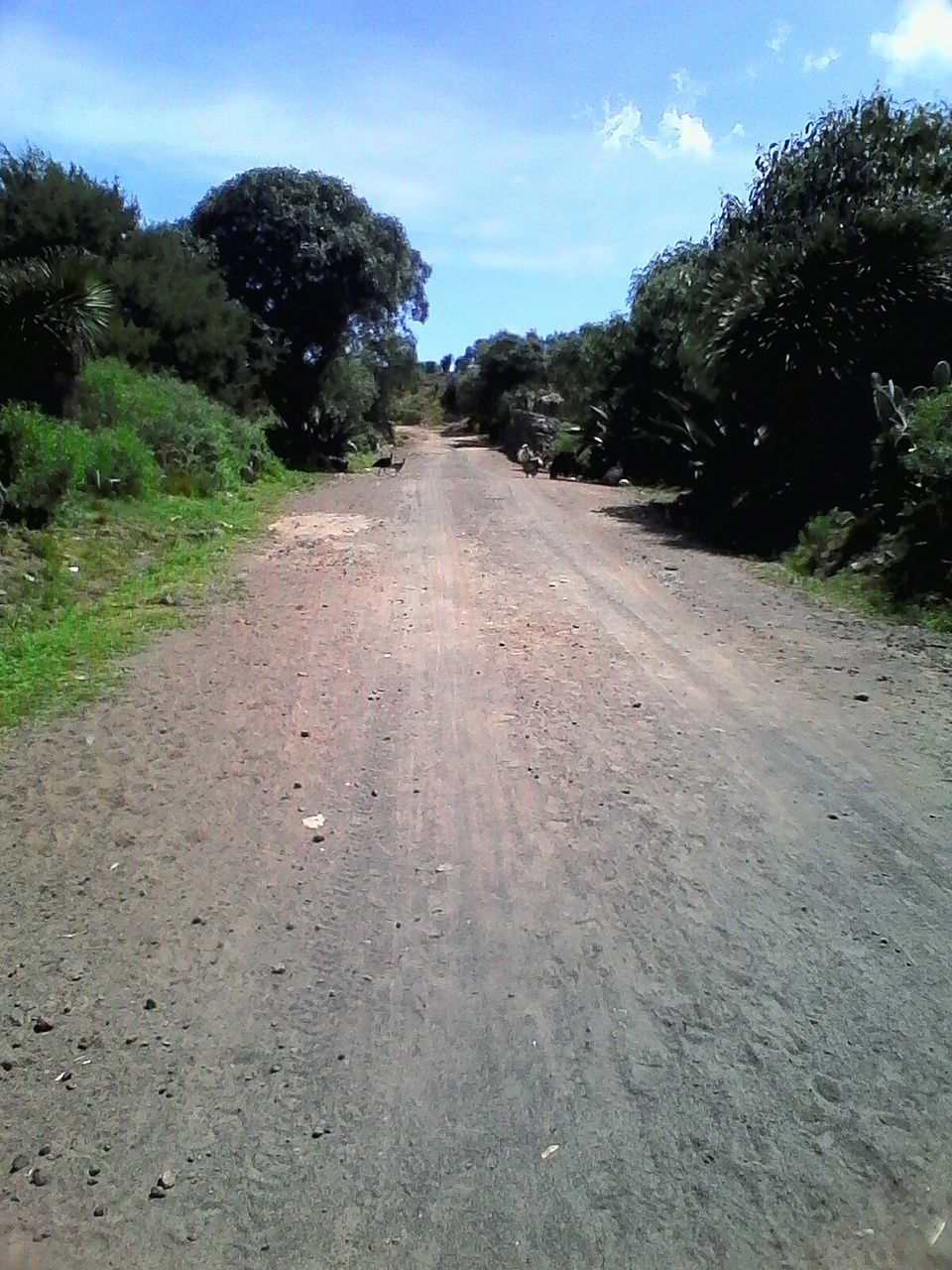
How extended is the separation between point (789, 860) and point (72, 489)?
39.7 ft

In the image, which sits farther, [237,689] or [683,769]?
[237,689]

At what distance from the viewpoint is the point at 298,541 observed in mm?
15797

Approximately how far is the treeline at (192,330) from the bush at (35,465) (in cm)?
3

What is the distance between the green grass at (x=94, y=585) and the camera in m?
8.29

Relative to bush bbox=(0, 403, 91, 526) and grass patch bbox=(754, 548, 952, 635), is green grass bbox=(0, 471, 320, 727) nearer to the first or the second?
bush bbox=(0, 403, 91, 526)

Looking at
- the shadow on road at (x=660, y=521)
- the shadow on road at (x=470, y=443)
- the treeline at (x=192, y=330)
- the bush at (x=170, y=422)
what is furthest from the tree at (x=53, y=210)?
the shadow on road at (x=470, y=443)

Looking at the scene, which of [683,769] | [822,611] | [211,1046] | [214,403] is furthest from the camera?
[214,403]

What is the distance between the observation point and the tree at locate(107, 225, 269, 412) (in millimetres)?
25328

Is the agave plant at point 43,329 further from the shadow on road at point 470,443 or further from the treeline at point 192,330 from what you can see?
the shadow on road at point 470,443

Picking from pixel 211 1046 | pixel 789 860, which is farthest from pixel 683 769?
pixel 211 1046

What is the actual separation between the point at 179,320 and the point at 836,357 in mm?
16501

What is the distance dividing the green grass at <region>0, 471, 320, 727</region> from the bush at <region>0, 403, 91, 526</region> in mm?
326

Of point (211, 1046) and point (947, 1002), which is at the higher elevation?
point (947, 1002)

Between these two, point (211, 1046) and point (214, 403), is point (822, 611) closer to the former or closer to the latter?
point (211, 1046)
